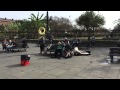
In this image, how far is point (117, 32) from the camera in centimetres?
2206

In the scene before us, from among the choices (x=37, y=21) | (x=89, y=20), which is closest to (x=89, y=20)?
(x=89, y=20)

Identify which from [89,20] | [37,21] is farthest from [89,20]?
[37,21]

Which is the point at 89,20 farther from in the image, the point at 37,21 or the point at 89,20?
the point at 37,21

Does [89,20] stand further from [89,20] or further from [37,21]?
[37,21]

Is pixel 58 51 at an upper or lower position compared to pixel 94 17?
lower
